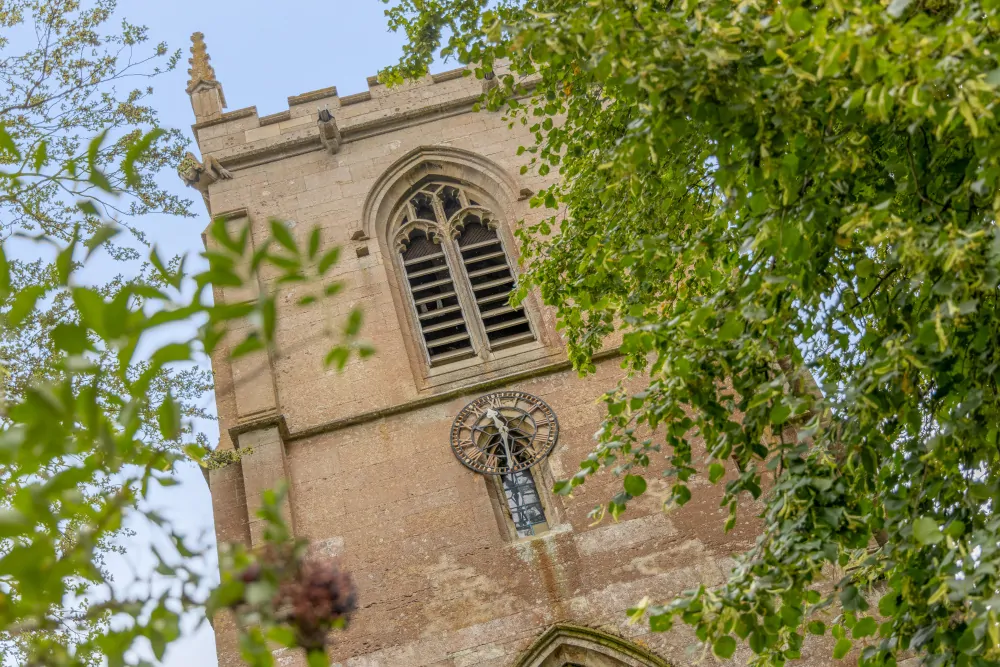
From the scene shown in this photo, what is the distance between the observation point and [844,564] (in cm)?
584

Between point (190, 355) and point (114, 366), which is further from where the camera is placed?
point (114, 366)

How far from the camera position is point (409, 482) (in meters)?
11.2

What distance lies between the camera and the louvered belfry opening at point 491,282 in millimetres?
12820

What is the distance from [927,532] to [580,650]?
602 centimetres

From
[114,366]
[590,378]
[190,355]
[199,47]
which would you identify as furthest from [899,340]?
[199,47]

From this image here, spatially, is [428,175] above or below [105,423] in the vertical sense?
above

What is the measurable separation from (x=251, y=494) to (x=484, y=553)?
2665mm

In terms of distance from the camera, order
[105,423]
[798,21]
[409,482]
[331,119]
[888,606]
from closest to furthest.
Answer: [105,423] < [798,21] < [888,606] < [409,482] < [331,119]

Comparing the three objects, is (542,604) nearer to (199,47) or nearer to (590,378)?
(590,378)

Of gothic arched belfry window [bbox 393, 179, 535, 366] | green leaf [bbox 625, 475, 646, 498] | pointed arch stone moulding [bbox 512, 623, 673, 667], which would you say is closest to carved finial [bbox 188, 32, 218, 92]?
gothic arched belfry window [bbox 393, 179, 535, 366]

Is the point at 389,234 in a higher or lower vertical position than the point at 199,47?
lower

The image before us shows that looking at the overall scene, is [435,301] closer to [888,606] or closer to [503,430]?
[503,430]

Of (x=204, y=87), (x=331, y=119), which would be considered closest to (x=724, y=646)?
(x=331, y=119)

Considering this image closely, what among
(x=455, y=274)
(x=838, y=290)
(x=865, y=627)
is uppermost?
(x=455, y=274)
